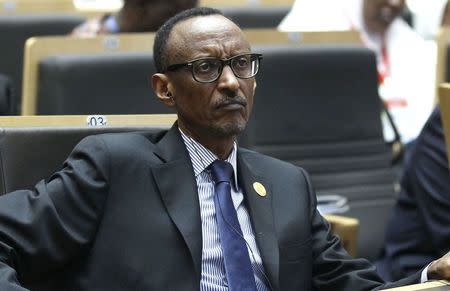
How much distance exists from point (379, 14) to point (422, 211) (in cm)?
199

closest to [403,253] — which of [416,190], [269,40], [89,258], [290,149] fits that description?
[416,190]

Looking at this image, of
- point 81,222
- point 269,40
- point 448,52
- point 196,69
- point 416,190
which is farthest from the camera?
point 448,52

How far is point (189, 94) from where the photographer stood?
7.59 ft

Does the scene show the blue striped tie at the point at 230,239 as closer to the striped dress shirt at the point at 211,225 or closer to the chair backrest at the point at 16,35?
the striped dress shirt at the point at 211,225

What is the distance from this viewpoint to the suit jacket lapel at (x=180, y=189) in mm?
2221

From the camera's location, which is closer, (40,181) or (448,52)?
(40,181)

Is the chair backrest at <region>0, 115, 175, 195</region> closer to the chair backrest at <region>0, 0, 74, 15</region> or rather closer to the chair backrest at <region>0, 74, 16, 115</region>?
the chair backrest at <region>0, 74, 16, 115</region>

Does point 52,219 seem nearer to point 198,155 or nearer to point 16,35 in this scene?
point 198,155

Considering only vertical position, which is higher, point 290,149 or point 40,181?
point 40,181

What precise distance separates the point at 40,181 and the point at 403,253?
129 cm

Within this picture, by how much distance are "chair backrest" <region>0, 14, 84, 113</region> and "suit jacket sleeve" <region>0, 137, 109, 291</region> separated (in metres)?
2.31

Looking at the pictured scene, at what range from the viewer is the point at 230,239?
227 centimetres

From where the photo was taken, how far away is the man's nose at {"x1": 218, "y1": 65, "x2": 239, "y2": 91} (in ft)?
7.43

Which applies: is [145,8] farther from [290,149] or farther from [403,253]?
[403,253]
